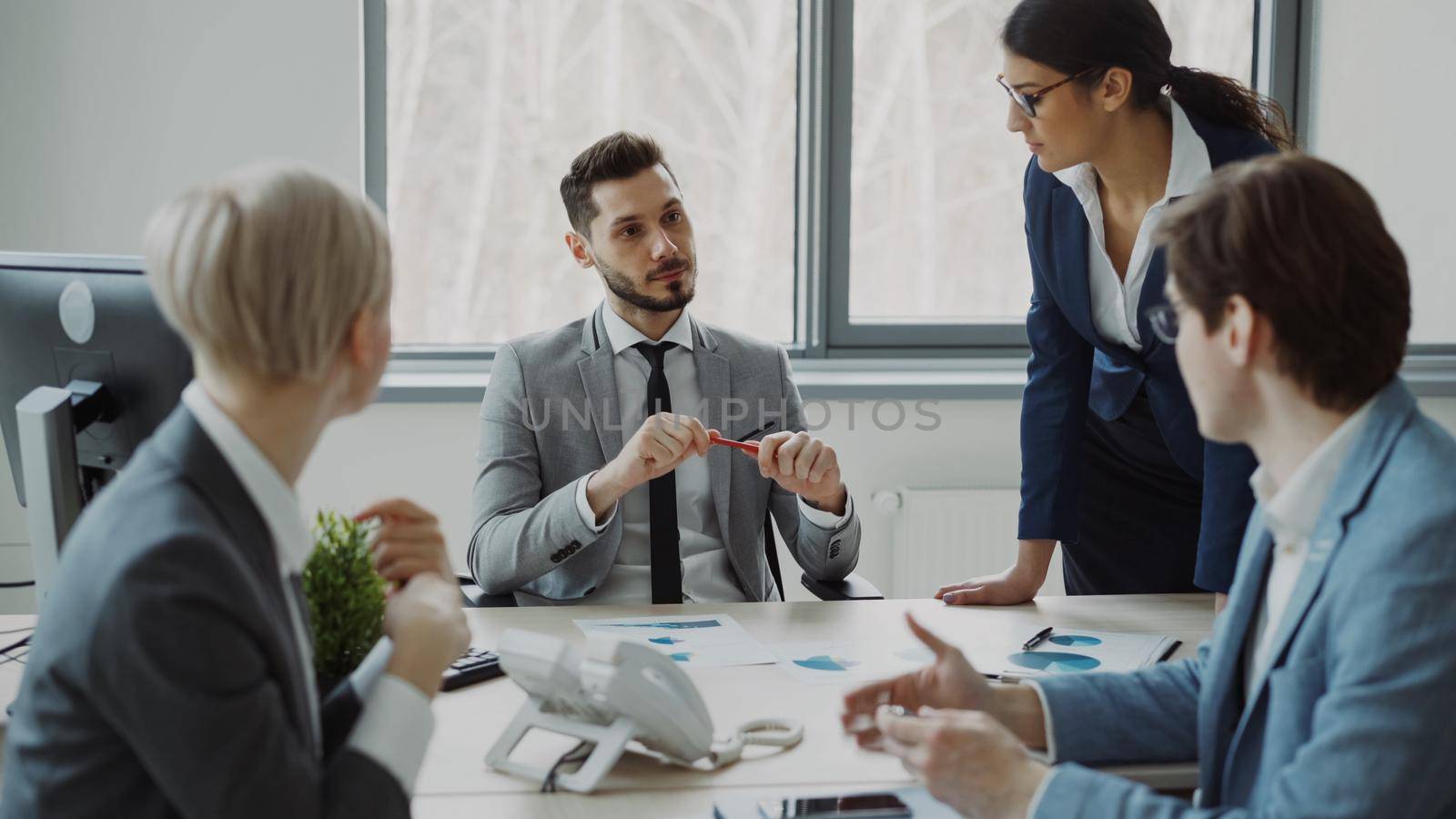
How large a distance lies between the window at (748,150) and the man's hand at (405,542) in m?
2.34

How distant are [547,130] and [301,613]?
8.83 feet

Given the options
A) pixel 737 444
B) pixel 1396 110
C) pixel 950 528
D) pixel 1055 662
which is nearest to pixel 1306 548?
pixel 1055 662

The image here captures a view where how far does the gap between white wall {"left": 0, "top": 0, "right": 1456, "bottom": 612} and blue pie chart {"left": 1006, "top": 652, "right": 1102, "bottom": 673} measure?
1.74 metres

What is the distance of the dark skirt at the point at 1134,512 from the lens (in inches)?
94.8

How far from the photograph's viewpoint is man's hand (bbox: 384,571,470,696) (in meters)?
1.12

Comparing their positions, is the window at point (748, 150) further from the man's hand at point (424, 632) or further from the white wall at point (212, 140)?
the man's hand at point (424, 632)

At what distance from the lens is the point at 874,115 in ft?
12.3

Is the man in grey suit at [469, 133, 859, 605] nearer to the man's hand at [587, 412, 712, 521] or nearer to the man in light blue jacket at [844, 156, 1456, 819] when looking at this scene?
the man's hand at [587, 412, 712, 521]

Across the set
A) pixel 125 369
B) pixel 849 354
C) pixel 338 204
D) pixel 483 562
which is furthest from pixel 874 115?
pixel 338 204

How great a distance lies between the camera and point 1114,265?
7.33ft

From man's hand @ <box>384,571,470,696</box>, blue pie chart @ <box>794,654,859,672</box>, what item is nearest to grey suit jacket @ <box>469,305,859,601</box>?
blue pie chart @ <box>794,654,859,672</box>

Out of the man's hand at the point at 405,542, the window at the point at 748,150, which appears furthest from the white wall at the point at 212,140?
the man's hand at the point at 405,542

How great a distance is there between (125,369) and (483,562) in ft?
2.60

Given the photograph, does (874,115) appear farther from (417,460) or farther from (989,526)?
(417,460)
